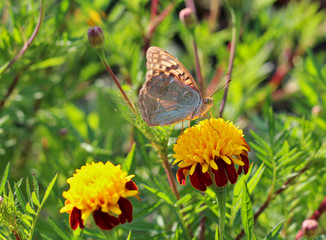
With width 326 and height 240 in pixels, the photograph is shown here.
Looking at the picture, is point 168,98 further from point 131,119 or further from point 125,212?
point 125,212

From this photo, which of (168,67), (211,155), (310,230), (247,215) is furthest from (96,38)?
(310,230)

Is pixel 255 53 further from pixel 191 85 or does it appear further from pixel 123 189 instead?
pixel 123 189

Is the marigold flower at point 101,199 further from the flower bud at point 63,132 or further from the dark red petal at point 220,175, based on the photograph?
the flower bud at point 63,132

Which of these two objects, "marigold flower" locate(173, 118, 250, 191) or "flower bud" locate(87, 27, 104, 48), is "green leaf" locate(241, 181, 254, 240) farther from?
"flower bud" locate(87, 27, 104, 48)

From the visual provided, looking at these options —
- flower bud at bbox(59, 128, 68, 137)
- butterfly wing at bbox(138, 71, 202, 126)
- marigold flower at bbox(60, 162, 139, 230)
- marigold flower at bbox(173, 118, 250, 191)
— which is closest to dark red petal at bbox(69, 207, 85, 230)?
marigold flower at bbox(60, 162, 139, 230)

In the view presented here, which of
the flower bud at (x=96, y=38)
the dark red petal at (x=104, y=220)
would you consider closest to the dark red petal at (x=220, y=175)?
the dark red petal at (x=104, y=220)

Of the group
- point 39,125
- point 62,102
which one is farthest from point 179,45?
point 39,125
